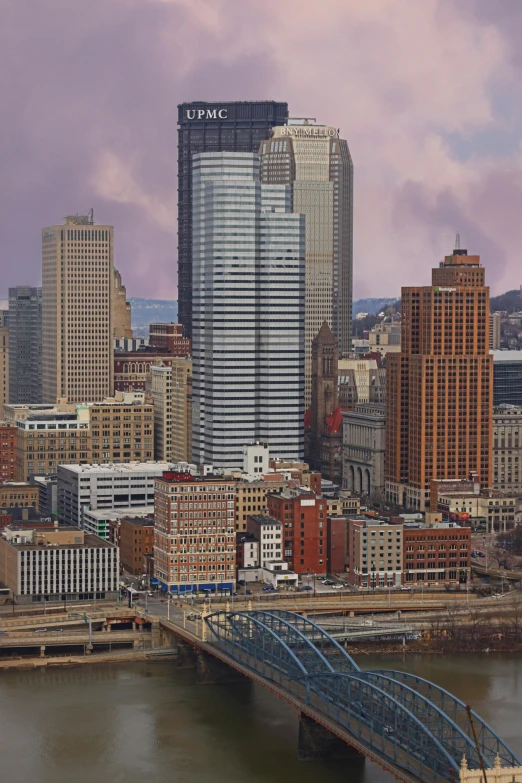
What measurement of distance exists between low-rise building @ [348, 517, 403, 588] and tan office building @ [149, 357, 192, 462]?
32942mm

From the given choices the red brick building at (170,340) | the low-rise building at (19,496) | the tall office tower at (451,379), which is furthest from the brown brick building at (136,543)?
the red brick building at (170,340)

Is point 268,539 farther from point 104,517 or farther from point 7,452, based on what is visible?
point 7,452

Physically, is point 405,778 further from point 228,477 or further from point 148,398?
point 148,398

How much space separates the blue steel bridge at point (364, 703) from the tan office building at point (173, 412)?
1994 inches

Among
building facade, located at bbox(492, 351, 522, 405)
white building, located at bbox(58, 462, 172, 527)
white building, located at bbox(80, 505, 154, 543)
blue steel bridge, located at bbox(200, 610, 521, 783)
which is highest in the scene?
building facade, located at bbox(492, 351, 522, 405)

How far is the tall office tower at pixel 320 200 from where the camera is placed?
534ft

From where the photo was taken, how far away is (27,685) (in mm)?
71312

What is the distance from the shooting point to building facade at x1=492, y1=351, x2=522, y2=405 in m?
140

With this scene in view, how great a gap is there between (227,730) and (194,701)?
176 inches

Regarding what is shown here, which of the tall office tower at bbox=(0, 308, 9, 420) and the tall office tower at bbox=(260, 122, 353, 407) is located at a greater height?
the tall office tower at bbox=(260, 122, 353, 407)

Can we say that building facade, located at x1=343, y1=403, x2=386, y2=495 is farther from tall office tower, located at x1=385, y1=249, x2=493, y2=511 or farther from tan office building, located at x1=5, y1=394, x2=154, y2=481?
tan office building, located at x1=5, y1=394, x2=154, y2=481

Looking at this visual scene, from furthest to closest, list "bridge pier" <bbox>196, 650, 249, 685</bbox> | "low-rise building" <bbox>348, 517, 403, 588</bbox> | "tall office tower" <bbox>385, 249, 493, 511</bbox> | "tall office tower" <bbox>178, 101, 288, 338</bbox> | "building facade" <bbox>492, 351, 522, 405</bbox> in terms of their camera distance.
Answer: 1. "tall office tower" <bbox>178, 101, 288, 338</bbox>
2. "building facade" <bbox>492, 351, 522, 405</bbox>
3. "tall office tower" <bbox>385, 249, 493, 511</bbox>
4. "low-rise building" <bbox>348, 517, 403, 588</bbox>
5. "bridge pier" <bbox>196, 650, 249, 685</bbox>

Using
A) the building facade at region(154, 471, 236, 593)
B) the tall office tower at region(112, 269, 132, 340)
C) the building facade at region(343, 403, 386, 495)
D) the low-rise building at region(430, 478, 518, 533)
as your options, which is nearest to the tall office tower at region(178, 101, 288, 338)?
the tall office tower at region(112, 269, 132, 340)

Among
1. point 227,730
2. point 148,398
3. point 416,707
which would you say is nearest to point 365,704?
point 416,707
